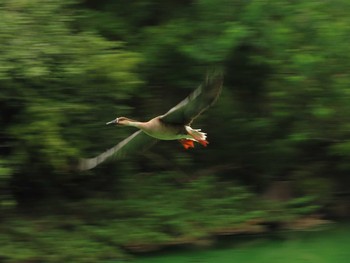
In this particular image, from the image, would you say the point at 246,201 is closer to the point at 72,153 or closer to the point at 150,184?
the point at 150,184

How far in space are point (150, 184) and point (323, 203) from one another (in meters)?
1.73

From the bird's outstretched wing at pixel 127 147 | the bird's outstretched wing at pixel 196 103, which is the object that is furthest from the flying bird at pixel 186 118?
the bird's outstretched wing at pixel 127 147

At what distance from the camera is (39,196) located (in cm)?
→ 738

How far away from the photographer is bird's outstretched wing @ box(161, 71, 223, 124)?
Result: 3918 mm

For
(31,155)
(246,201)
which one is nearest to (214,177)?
(246,201)

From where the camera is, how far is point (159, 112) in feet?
24.1

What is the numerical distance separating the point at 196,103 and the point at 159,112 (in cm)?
343

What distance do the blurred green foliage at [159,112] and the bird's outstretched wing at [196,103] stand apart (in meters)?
2.24

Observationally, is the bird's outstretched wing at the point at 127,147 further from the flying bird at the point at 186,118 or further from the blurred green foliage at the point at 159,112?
the blurred green foliage at the point at 159,112

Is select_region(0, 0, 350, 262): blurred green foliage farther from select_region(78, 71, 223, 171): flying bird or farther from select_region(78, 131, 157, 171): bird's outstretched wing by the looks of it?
select_region(78, 71, 223, 171): flying bird

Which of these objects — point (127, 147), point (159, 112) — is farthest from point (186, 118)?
point (159, 112)

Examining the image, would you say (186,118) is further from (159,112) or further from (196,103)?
(159,112)

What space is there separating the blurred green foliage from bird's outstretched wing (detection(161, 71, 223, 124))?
7.35 ft

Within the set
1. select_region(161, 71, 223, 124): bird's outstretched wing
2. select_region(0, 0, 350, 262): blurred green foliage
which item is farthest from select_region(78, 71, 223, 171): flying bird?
select_region(0, 0, 350, 262): blurred green foliage
